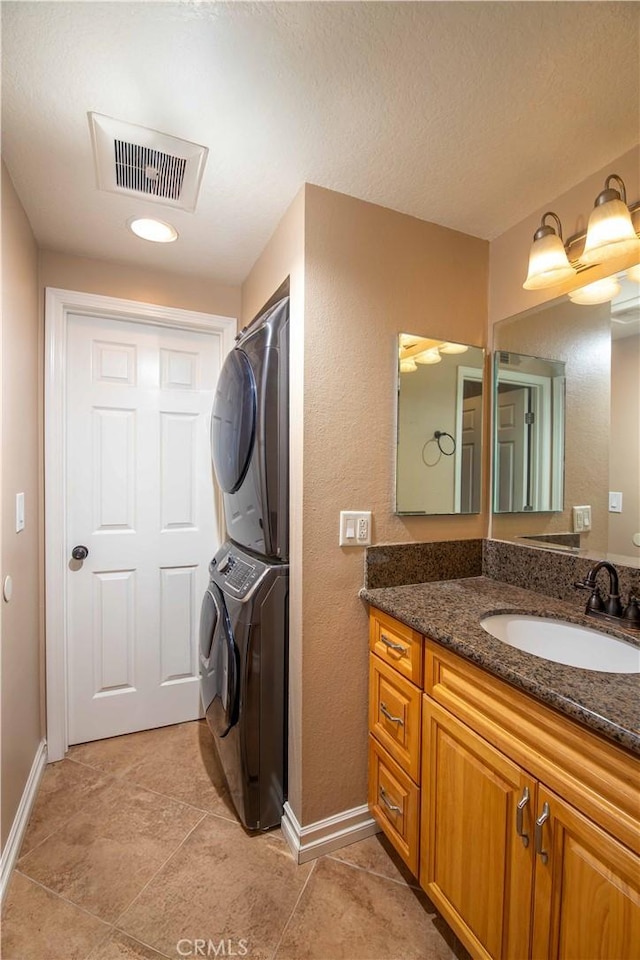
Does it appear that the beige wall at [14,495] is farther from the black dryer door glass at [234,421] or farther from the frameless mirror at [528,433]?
the frameless mirror at [528,433]

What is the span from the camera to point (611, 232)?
44.9 inches

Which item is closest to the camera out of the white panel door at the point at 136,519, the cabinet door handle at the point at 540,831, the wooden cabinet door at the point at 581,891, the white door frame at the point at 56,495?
the wooden cabinet door at the point at 581,891

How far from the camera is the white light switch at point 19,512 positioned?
4.90ft

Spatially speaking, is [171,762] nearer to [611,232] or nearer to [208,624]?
[208,624]

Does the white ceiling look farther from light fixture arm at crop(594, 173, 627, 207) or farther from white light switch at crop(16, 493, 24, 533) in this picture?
white light switch at crop(16, 493, 24, 533)

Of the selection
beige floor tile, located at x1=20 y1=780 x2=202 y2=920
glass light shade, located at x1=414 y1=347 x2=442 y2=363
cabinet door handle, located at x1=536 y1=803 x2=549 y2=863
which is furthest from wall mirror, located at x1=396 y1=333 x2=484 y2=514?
beige floor tile, located at x1=20 y1=780 x2=202 y2=920

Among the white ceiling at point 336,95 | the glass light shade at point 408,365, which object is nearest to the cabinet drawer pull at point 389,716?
the glass light shade at point 408,365

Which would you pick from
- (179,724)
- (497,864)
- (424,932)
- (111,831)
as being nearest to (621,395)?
(497,864)

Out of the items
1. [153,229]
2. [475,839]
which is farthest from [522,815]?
[153,229]

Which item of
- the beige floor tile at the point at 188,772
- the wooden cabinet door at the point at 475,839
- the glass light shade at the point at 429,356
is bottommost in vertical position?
the beige floor tile at the point at 188,772

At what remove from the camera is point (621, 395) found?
1271 mm

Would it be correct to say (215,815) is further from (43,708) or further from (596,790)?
(596,790)

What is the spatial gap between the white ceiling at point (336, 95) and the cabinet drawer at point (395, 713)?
5.39ft

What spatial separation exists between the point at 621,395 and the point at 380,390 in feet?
2.49
